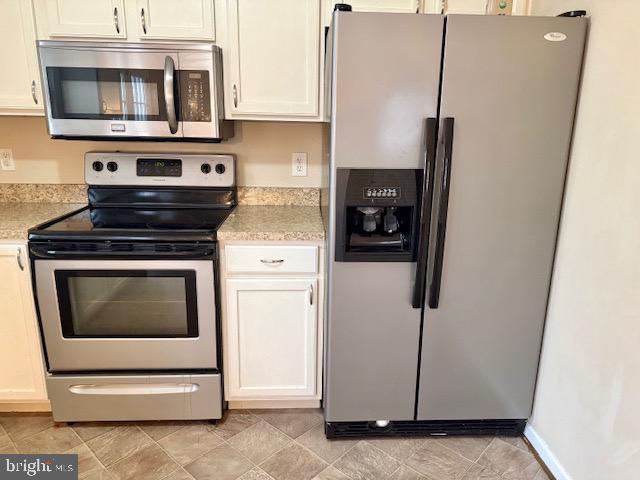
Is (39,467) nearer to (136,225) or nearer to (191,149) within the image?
(136,225)

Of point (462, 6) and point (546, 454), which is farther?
point (462, 6)

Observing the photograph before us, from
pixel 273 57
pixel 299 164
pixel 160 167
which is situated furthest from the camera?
pixel 299 164

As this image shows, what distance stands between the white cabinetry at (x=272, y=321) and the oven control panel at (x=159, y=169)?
0.59 metres

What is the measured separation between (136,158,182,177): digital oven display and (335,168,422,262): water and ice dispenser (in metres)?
1.04

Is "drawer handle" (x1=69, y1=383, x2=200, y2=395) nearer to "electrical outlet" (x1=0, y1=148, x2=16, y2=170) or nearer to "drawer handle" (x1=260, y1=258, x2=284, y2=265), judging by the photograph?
"drawer handle" (x1=260, y1=258, x2=284, y2=265)

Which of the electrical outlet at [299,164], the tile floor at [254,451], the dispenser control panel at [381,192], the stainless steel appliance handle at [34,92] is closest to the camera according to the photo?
the dispenser control panel at [381,192]

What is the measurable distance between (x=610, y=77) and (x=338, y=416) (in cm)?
162

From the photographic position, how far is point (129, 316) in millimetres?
1864

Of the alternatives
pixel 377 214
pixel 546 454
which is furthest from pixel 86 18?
pixel 546 454

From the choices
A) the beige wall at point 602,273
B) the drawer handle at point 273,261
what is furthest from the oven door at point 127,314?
the beige wall at point 602,273

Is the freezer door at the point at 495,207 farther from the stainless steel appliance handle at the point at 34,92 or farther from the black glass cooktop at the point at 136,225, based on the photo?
the stainless steel appliance handle at the point at 34,92

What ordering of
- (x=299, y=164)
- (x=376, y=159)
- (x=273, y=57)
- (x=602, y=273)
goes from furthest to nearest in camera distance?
1. (x=299, y=164)
2. (x=273, y=57)
3. (x=376, y=159)
4. (x=602, y=273)

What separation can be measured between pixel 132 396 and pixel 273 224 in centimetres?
98

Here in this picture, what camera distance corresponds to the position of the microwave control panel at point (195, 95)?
1872 mm
